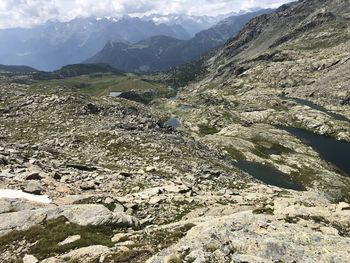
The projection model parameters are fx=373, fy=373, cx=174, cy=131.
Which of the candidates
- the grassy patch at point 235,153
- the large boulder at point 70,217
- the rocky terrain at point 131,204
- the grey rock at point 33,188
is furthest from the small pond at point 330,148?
the large boulder at point 70,217

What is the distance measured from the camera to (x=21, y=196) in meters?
34.3

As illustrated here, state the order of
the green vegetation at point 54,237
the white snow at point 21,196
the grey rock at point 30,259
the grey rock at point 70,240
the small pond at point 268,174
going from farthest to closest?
the small pond at point 268,174 → the white snow at point 21,196 → the grey rock at point 70,240 → the green vegetation at point 54,237 → the grey rock at point 30,259

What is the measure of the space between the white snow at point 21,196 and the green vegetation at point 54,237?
643cm

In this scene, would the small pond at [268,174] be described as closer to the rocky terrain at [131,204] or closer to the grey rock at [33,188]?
the rocky terrain at [131,204]

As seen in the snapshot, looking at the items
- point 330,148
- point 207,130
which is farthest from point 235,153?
point 330,148

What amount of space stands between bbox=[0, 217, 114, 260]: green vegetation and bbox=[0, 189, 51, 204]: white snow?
253 inches

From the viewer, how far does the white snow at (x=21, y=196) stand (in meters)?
34.0

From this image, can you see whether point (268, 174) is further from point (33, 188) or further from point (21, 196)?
point (21, 196)

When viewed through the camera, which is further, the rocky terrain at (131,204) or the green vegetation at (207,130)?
the green vegetation at (207,130)

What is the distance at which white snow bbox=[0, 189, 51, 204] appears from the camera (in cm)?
3400

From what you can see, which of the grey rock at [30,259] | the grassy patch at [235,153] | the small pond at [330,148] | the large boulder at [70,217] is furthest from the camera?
the small pond at [330,148]

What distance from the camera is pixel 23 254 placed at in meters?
24.8

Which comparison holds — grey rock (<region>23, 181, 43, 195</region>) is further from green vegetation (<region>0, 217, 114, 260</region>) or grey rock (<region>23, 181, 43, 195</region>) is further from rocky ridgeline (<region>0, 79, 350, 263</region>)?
green vegetation (<region>0, 217, 114, 260</region>)

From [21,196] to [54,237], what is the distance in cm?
1005
